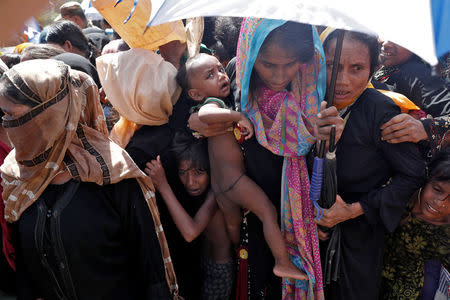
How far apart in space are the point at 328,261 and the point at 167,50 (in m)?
2.02

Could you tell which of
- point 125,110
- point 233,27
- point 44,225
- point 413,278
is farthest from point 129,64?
point 413,278

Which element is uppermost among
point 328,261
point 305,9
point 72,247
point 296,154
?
point 305,9

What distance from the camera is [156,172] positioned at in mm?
2240

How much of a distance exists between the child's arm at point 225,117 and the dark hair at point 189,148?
14.8 inches

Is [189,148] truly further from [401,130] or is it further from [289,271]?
[401,130]

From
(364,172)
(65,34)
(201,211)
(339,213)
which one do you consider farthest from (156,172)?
(65,34)

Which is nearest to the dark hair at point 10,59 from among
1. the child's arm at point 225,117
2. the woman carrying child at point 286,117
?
the woman carrying child at point 286,117

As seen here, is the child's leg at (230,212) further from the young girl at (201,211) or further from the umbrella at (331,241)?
the umbrella at (331,241)

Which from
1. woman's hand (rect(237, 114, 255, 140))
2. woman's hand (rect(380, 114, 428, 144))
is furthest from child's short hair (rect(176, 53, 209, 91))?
woman's hand (rect(380, 114, 428, 144))

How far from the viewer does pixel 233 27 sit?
352 centimetres

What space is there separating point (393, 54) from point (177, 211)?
2139mm

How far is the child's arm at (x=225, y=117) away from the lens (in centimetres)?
191

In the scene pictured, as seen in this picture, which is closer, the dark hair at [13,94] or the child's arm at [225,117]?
the dark hair at [13,94]

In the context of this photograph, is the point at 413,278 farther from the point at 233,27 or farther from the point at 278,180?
the point at 233,27
